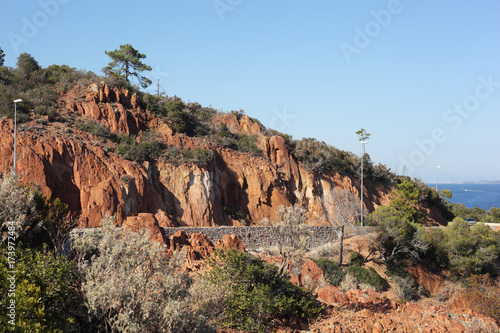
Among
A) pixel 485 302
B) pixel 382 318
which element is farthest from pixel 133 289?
pixel 485 302

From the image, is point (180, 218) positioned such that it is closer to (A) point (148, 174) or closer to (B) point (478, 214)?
(A) point (148, 174)

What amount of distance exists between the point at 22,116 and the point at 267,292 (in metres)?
19.4

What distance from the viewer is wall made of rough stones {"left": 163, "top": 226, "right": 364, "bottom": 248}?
21.9 meters

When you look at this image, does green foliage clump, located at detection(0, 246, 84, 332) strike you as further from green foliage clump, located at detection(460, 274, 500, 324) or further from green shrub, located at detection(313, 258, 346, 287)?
green foliage clump, located at detection(460, 274, 500, 324)

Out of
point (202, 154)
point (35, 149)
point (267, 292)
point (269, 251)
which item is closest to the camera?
point (267, 292)

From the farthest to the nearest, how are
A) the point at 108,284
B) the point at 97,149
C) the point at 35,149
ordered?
the point at 97,149
the point at 35,149
the point at 108,284

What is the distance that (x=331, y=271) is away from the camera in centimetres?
2130

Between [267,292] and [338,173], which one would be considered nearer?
[267,292]

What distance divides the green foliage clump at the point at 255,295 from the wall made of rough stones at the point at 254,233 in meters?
8.45

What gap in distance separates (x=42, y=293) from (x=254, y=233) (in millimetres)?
17067

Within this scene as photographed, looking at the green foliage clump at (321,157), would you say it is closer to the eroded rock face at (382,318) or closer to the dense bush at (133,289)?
the eroded rock face at (382,318)

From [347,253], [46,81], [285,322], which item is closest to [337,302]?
[285,322]

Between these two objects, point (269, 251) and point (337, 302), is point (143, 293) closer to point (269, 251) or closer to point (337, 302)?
point (337, 302)

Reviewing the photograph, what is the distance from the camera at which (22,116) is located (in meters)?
23.2
